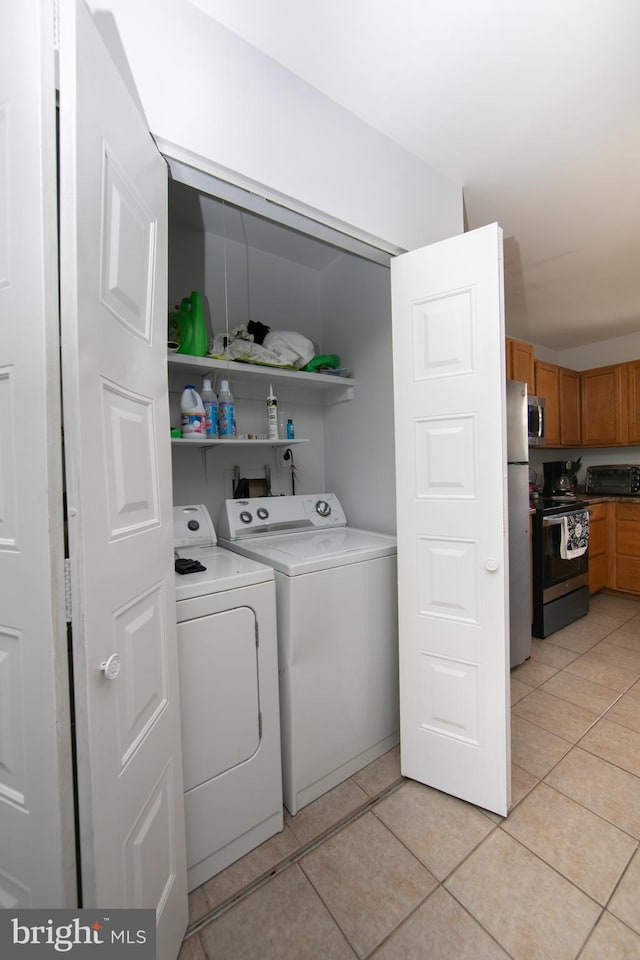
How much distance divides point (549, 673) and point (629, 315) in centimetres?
329

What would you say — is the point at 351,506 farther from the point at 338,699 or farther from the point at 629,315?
the point at 629,315

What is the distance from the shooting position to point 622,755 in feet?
5.70

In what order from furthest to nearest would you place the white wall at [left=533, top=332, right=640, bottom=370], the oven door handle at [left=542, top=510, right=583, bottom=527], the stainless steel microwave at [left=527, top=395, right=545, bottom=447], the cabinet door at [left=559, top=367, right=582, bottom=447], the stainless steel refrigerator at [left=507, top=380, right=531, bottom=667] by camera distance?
the white wall at [left=533, top=332, right=640, bottom=370], the cabinet door at [left=559, top=367, right=582, bottom=447], the stainless steel microwave at [left=527, top=395, right=545, bottom=447], the oven door handle at [left=542, top=510, right=583, bottom=527], the stainless steel refrigerator at [left=507, top=380, right=531, bottom=667]

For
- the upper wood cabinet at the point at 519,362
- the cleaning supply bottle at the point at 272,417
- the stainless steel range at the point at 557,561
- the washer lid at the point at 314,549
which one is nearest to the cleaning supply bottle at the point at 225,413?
the cleaning supply bottle at the point at 272,417

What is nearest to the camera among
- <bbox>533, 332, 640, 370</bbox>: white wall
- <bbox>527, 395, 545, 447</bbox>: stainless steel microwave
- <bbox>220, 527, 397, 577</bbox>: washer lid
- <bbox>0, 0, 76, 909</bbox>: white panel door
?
<bbox>0, 0, 76, 909</bbox>: white panel door


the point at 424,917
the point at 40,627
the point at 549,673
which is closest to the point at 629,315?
the point at 549,673

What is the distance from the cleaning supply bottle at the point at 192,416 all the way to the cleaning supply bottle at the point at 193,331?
→ 0.62 ft

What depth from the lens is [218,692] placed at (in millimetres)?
1232

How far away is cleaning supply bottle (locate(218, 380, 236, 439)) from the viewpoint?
1901mm

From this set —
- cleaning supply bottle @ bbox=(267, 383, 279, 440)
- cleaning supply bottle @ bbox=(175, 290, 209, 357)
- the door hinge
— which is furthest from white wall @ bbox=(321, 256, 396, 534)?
the door hinge

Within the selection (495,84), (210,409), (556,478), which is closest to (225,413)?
(210,409)

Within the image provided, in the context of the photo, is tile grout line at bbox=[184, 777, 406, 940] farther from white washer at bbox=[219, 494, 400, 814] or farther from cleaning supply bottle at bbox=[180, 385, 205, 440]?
cleaning supply bottle at bbox=[180, 385, 205, 440]

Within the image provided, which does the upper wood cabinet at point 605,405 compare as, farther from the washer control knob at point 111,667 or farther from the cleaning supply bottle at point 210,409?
the washer control knob at point 111,667

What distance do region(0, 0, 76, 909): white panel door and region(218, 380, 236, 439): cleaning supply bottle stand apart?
4.03ft
